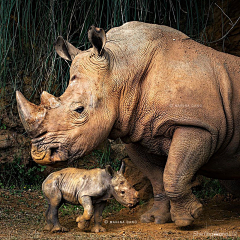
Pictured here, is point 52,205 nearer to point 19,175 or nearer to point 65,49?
point 65,49

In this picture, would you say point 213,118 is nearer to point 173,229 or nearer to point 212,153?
point 212,153

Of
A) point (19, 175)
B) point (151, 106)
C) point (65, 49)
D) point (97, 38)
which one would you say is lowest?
point (19, 175)

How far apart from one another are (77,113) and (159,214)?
5.77 ft

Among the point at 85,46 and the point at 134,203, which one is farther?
the point at 85,46

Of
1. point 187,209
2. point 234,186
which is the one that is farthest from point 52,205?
point 234,186

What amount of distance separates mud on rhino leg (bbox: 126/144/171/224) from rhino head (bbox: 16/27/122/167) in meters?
1.04

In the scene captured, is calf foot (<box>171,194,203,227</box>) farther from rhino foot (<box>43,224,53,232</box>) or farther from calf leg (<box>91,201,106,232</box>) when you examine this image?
rhino foot (<box>43,224,53,232</box>)

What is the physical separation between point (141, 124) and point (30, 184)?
3392 mm

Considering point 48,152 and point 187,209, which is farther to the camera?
point 187,209

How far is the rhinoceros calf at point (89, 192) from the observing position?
199 inches

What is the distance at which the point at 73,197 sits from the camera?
512 centimetres

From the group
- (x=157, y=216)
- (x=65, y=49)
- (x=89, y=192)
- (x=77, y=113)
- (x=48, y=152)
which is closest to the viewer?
(x=48, y=152)

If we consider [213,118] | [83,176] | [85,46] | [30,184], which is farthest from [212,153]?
[30,184]

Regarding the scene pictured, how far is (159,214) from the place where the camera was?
5.64 metres
